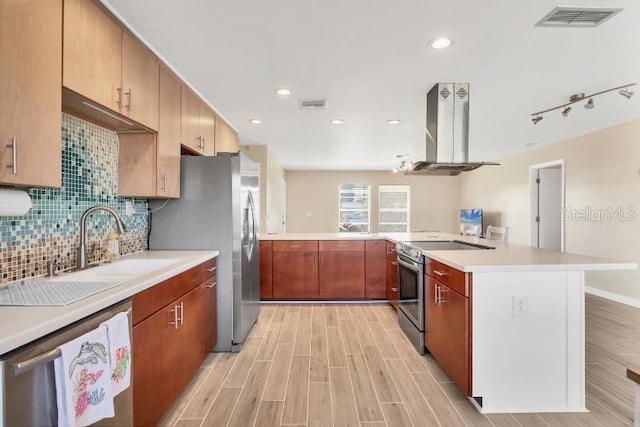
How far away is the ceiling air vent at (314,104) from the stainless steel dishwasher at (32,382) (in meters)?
2.82

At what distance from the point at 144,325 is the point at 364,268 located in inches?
118

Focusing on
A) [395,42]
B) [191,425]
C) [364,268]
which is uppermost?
[395,42]

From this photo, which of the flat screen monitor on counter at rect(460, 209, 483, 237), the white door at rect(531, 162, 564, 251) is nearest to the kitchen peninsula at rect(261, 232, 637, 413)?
the white door at rect(531, 162, 564, 251)

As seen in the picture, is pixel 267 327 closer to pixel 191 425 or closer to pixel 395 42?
pixel 191 425

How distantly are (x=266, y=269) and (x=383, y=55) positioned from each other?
9.35 ft

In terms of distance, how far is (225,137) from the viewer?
397 cm

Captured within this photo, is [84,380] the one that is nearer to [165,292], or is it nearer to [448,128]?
[165,292]

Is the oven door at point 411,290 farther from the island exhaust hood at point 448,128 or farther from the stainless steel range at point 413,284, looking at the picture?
the island exhaust hood at point 448,128

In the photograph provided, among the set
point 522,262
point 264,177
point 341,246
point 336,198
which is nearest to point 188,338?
point 522,262

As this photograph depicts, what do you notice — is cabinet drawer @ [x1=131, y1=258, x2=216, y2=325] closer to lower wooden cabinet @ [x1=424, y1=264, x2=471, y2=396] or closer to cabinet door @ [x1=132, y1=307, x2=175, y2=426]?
cabinet door @ [x1=132, y1=307, x2=175, y2=426]

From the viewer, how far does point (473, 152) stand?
6.32m

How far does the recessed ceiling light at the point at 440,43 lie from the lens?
213 centimetres

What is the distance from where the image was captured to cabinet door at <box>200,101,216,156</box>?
3.22 metres

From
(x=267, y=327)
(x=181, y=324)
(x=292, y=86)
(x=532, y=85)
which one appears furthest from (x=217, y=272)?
(x=532, y=85)
